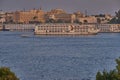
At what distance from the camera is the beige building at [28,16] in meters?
79.3

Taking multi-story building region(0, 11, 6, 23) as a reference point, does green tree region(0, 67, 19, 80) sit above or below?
above

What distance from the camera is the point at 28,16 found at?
82125 mm

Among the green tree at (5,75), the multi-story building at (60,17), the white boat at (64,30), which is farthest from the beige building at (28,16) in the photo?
the green tree at (5,75)

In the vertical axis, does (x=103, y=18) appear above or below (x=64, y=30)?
below

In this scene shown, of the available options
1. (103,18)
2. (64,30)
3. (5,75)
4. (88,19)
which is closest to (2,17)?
(103,18)

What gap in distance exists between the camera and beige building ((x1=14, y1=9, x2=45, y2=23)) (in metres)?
79.3

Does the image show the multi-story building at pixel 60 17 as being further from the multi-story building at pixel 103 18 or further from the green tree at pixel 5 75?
the green tree at pixel 5 75

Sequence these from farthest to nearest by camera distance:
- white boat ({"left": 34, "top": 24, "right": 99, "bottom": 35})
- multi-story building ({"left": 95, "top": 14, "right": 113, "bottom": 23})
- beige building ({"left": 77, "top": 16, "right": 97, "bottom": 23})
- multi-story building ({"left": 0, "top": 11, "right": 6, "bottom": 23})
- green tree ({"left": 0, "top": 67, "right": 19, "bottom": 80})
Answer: multi-story building ({"left": 0, "top": 11, "right": 6, "bottom": 23}) < multi-story building ({"left": 95, "top": 14, "right": 113, "bottom": 23}) < beige building ({"left": 77, "top": 16, "right": 97, "bottom": 23}) < white boat ({"left": 34, "top": 24, "right": 99, "bottom": 35}) < green tree ({"left": 0, "top": 67, "right": 19, "bottom": 80})

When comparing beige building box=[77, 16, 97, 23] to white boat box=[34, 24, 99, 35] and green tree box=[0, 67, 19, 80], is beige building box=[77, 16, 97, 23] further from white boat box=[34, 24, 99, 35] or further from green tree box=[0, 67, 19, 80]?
green tree box=[0, 67, 19, 80]

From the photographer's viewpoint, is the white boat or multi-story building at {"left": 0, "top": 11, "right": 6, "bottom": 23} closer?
the white boat

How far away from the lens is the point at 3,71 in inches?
326

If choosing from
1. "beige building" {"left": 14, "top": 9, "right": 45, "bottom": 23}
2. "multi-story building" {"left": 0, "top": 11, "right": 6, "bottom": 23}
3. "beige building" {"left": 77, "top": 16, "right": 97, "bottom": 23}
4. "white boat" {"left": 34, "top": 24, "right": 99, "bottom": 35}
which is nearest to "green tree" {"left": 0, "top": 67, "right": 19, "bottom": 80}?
"white boat" {"left": 34, "top": 24, "right": 99, "bottom": 35}

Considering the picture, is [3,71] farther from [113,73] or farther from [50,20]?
[50,20]

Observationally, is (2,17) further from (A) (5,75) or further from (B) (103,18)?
(A) (5,75)
